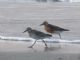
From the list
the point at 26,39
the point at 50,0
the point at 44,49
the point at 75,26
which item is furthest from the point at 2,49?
the point at 50,0

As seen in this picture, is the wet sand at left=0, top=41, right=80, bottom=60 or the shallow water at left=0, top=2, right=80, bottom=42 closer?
the wet sand at left=0, top=41, right=80, bottom=60

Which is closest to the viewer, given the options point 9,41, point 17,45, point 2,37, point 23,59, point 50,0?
point 23,59

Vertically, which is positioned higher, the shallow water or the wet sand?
the wet sand

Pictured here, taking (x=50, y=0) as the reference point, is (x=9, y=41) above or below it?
above

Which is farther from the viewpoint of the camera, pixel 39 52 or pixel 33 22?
pixel 33 22

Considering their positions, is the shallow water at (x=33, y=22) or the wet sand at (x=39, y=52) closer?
the wet sand at (x=39, y=52)

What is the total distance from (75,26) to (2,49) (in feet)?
16.5

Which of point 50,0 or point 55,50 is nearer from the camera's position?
point 55,50

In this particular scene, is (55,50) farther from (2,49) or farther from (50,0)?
(50,0)

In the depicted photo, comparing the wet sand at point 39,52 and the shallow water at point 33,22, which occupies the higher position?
the wet sand at point 39,52

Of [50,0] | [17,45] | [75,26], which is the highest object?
[17,45]

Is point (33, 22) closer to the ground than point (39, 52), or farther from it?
closer to the ground

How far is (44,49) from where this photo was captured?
7.13 metres

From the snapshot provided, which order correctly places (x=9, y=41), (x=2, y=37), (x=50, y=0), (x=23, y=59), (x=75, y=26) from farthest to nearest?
(x=50, y=0)
(x=75, y=26)
(x=2, y=37)
(x=9, y=41)
(x=23, y=59)
